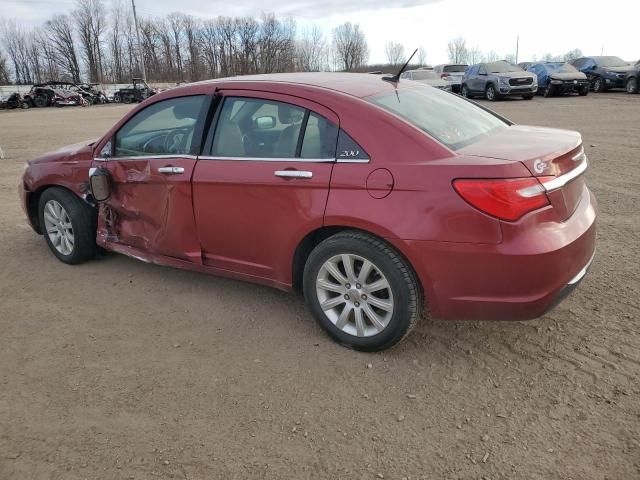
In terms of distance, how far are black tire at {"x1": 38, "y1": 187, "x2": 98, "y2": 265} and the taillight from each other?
342 cm

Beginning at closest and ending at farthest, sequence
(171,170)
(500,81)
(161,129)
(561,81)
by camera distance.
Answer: (171,170), (161,129), (500,81), (561,81)

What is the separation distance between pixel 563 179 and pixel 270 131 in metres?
1.77

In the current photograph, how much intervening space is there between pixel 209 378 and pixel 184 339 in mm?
541

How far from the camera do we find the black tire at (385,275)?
2980 millimetres

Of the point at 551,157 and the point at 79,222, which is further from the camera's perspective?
the point at 79,222

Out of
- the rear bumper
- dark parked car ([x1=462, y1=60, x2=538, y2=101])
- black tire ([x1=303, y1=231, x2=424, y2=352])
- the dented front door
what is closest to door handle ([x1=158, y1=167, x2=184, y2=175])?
the dented front door

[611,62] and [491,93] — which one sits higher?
[611,62]

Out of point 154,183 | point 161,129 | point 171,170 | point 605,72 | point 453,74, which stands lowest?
point 154,183

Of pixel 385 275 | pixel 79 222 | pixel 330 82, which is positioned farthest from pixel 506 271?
pixel 79 222

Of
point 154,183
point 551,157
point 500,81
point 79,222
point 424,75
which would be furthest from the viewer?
point 424,75

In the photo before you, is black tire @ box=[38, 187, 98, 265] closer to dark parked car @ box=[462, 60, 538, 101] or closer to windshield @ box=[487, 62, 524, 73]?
dark parked car @ box=[462, 60, 538, 101]

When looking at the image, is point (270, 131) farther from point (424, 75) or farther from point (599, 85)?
point (599, 85)

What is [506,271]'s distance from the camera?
2.73 metres

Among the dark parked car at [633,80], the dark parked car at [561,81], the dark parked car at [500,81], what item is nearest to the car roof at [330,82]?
the dark parked car at [500,81]
